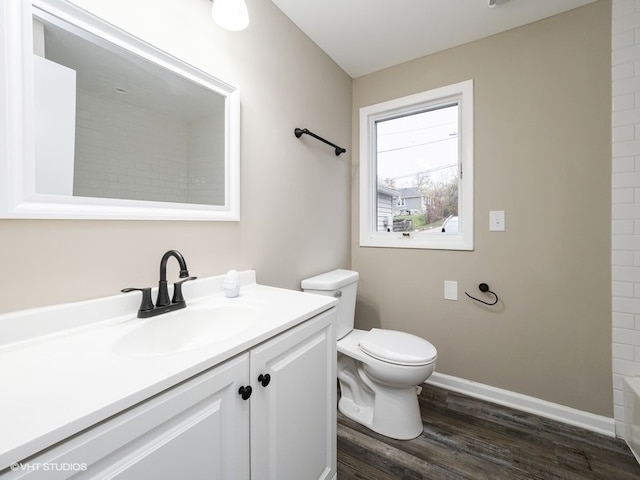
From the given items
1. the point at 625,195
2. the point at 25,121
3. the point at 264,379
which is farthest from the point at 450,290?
the point at 25,121

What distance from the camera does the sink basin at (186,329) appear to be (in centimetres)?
85

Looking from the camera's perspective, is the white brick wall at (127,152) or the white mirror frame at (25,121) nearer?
the white mirror frame at (25,121)

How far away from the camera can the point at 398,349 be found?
4.89ft

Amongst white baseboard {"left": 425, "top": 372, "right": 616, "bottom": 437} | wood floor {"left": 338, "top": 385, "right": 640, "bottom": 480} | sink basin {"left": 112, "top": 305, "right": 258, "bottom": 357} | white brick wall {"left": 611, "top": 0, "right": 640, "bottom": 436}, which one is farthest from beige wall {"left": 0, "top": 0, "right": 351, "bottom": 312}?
white brick wall {"left": 611, "top": 0, "right": 640, "bottom": 436}

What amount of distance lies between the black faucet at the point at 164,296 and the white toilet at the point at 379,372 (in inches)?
30.9

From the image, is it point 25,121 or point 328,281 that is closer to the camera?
point 25,121

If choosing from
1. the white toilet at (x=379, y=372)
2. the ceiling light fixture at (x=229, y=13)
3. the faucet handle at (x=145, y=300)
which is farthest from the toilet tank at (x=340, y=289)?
the ceiling light fixture at (x=229, y=13)

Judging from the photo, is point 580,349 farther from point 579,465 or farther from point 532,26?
point 532,26

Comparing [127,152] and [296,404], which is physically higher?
[127,152]

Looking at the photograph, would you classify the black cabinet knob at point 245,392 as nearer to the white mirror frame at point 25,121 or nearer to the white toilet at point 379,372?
the white mirror frame at point 25,121

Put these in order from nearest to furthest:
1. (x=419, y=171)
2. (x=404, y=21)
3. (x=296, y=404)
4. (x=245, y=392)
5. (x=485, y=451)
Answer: (x=245, y=392) < (x=296, y=404) < (x=485, y=451) < (x=404, y=21) < (x=419, y=171)

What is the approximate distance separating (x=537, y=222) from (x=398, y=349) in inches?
44.5

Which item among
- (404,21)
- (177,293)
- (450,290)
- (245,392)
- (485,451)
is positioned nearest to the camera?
(245,392)

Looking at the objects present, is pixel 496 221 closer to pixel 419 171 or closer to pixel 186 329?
pixel 419 171
